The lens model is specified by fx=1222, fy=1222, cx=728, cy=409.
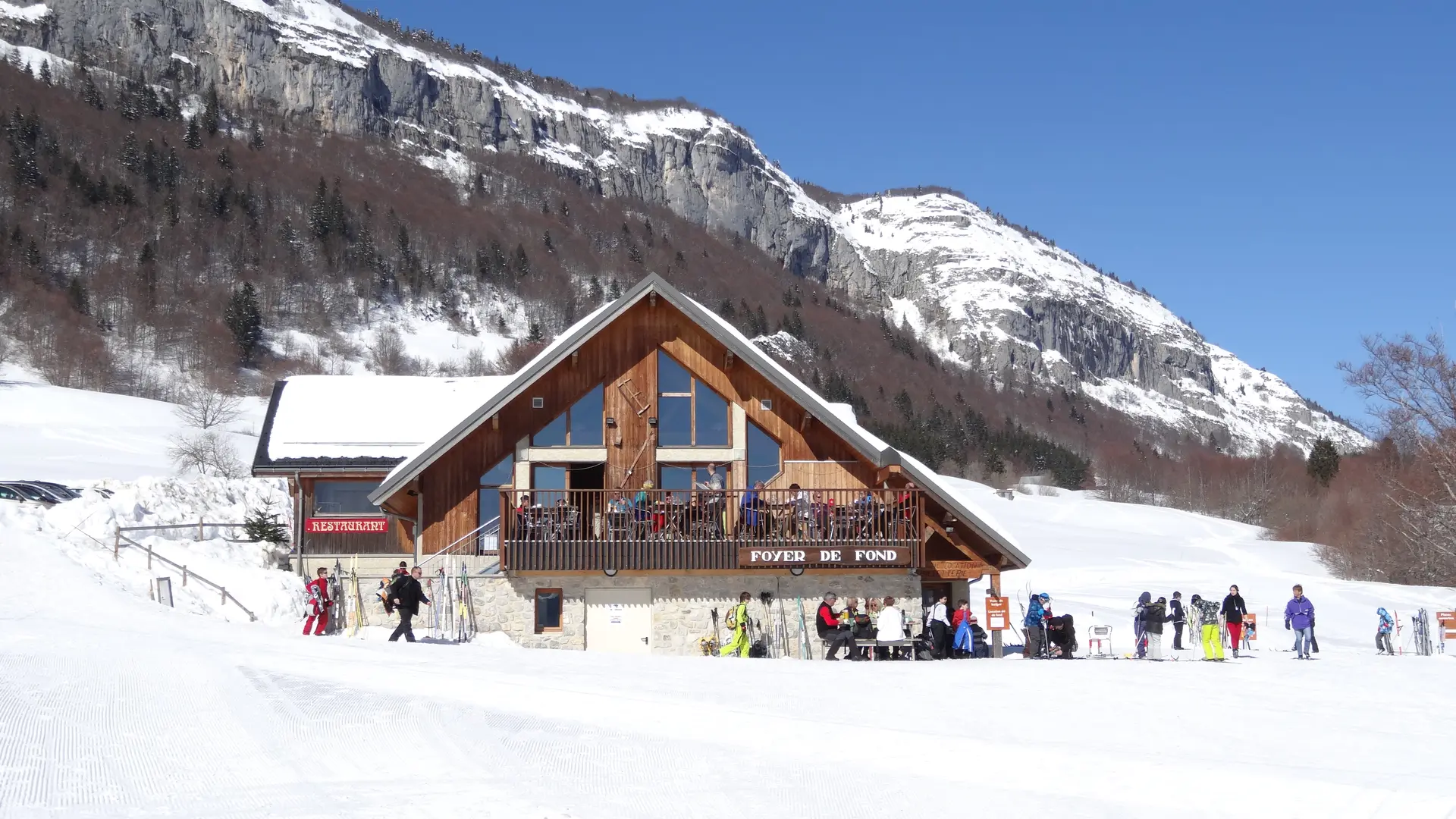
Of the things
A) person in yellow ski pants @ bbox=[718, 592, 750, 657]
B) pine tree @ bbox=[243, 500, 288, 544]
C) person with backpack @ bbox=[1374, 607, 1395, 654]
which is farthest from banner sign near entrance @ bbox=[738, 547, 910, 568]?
pine tree @ bbox=[243, 500, 288, 544]

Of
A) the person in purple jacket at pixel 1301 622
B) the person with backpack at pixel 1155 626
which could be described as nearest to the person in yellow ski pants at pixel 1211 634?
the person with backpack at pixel 1155 626

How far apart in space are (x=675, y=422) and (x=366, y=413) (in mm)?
8733

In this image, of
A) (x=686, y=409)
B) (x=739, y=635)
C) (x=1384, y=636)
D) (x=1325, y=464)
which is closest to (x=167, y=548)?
(x=686, y=409)

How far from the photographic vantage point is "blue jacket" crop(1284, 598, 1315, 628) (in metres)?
21.1

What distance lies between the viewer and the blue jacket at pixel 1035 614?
70.2 feet

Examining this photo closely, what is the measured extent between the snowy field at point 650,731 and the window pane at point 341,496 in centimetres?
691

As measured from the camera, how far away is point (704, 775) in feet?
30.3

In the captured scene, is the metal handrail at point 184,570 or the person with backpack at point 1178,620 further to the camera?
the person with backpack at point 1178,620

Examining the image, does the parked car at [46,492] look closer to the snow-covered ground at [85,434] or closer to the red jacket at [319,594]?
the snow-covered ground at [85,434]

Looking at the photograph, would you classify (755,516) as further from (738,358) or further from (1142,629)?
(1142,629)

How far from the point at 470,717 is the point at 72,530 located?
16483 millimetres

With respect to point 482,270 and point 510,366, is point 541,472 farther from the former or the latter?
point 482,270

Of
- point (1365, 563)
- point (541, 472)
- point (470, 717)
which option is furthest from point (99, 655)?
point (1365, 563)

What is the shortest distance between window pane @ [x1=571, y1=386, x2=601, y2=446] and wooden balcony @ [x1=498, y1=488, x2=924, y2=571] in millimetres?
1167
